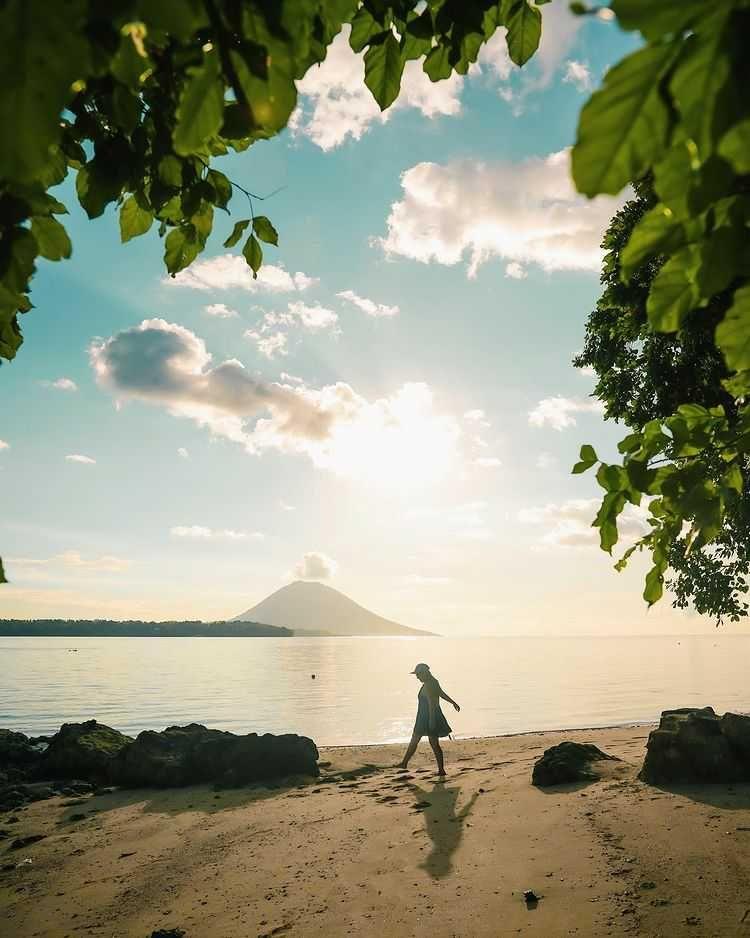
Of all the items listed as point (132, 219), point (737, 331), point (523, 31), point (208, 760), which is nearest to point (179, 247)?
point (132, 219)

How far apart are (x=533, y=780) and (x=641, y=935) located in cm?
634

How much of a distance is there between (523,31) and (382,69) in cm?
63

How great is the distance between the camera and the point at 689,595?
16.9 metres

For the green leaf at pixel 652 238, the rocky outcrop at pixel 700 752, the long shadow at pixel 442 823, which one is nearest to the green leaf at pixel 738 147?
the green leaf at pixel 652 238

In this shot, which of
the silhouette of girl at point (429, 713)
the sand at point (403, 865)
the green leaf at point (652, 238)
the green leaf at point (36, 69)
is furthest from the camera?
the silhouette of girl at point (429, 713)

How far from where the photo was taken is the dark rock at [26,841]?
10703mm

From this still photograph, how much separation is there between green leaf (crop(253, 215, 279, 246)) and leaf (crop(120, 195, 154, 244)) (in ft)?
1.40

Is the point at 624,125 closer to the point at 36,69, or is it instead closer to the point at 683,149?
the point at 683,149

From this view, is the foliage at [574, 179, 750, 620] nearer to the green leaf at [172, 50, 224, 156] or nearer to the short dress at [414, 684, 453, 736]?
the short dress at [414, 684, 453, 736]

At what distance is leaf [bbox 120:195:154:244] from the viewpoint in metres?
2.69

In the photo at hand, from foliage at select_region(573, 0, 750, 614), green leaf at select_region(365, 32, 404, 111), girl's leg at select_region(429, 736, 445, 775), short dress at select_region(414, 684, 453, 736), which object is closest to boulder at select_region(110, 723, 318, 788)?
short dress at select_region(414, 684, 453, 736)

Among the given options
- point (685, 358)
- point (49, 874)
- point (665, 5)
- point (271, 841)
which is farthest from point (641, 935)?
point (685, 358)

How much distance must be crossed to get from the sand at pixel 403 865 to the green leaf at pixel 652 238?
5.98m

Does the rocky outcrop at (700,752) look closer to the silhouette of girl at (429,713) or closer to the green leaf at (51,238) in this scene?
the silhouette of girl at (429,713)
